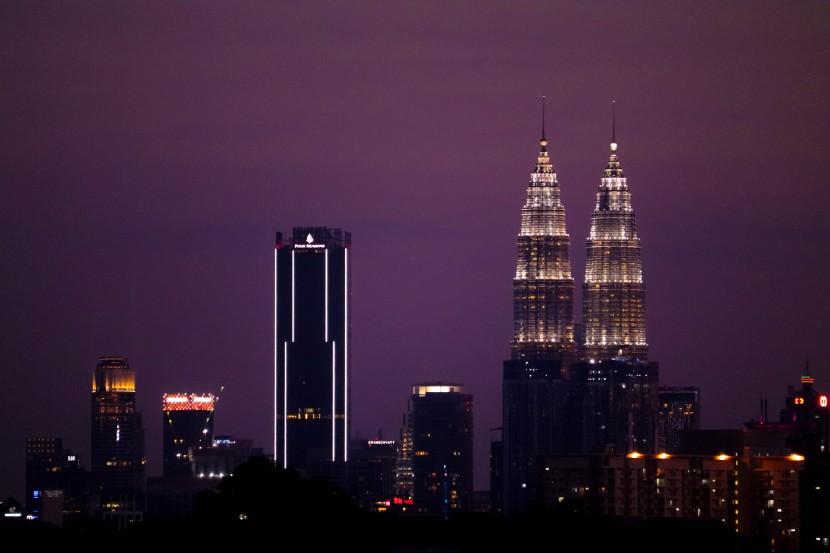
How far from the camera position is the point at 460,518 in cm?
15362

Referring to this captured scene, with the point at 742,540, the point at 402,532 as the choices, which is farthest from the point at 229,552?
the point at 742,540

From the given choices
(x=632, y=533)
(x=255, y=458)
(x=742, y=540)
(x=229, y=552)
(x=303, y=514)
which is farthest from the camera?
(x=742, y=540)

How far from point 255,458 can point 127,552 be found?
67.7 ft

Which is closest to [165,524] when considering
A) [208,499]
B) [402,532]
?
[208,499]

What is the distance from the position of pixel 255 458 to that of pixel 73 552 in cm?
2154

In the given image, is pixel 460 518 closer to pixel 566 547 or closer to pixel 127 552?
pixel 566 547

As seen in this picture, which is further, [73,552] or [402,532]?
[402,532]

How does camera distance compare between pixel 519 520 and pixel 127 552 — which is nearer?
pixel 127 552

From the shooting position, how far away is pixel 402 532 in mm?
131000

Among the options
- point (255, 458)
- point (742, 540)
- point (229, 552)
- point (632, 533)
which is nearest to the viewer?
point (229, 552)

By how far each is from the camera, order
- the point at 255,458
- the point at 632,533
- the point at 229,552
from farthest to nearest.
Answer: the point at 632,533
the point at 255,458
the point at 229,552

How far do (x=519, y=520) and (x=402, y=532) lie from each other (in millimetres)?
26989

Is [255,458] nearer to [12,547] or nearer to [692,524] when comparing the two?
[12,547]

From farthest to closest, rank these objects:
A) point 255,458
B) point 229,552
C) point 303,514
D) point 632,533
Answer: point 632,533
point 255,458
point 303,514
point 229,552
